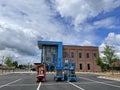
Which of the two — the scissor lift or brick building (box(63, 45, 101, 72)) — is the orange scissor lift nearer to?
the scissor lift

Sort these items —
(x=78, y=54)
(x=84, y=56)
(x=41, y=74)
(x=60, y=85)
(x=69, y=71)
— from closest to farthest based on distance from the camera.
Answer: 1. (x=60, y=85)
2. (x=69, y=71)
3. (x=41, y=74)
4. (x=78, y=54)
5. (x=84, y=56)

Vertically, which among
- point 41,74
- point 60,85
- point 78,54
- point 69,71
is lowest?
point 60,85

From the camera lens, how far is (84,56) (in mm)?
78062

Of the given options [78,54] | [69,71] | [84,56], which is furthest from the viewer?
[84,56]

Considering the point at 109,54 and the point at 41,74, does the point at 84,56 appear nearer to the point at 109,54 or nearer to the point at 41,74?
the point at 109,54

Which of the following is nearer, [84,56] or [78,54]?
[78,54]

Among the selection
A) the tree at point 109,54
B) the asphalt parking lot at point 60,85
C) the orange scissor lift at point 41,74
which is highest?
the tree at point 109,54

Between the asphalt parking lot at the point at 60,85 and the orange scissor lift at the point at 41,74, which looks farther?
the orange scissor lift at the point at 41,74

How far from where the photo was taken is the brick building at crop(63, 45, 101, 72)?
7731 cm

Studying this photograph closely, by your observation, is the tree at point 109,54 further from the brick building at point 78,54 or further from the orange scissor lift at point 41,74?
the brick building at point 78,54

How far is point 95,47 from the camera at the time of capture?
78.9 metres

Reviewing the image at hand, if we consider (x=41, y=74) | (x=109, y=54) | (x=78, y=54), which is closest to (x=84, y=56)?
(x=78, y=54)

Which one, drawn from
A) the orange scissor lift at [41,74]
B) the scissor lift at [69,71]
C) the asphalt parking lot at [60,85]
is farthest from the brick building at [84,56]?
the asphalt parking lot at [60,85]

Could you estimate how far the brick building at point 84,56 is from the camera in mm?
77312
